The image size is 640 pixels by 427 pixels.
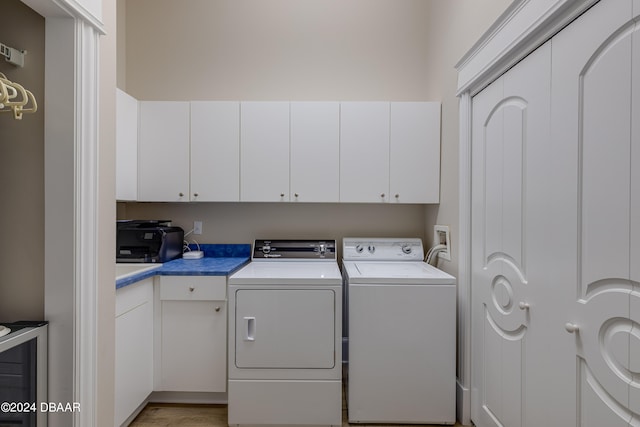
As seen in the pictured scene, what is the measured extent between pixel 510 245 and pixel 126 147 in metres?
2.47

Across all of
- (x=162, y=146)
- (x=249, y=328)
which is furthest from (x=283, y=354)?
(x=162, y=146)

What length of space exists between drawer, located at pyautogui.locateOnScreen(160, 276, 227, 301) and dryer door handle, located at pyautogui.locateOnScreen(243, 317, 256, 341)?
27cm

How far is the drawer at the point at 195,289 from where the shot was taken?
6.68 ft

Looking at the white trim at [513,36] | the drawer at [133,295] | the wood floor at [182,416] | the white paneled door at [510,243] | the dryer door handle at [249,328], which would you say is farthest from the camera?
the wood floor at [182,416]

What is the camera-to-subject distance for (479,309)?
1.81 meters

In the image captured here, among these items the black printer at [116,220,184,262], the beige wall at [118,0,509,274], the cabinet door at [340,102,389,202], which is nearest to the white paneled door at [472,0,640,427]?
the cabinet door at [340,102,389,202]

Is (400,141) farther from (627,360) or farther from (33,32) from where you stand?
(33,32)

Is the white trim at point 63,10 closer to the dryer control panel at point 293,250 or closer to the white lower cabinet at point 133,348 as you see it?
the white lower cabinet at point 133,348

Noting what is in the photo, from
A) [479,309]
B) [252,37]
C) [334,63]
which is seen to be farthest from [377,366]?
[252,37]

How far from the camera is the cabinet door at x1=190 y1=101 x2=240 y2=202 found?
241cm

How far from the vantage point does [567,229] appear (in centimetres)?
115

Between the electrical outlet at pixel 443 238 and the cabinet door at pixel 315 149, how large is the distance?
0.78 meters

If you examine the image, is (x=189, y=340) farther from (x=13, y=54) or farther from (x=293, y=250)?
(x=13, y=54)

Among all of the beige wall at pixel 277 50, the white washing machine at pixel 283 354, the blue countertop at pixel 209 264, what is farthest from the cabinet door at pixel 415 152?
the blue countertop at pixel 209 264
